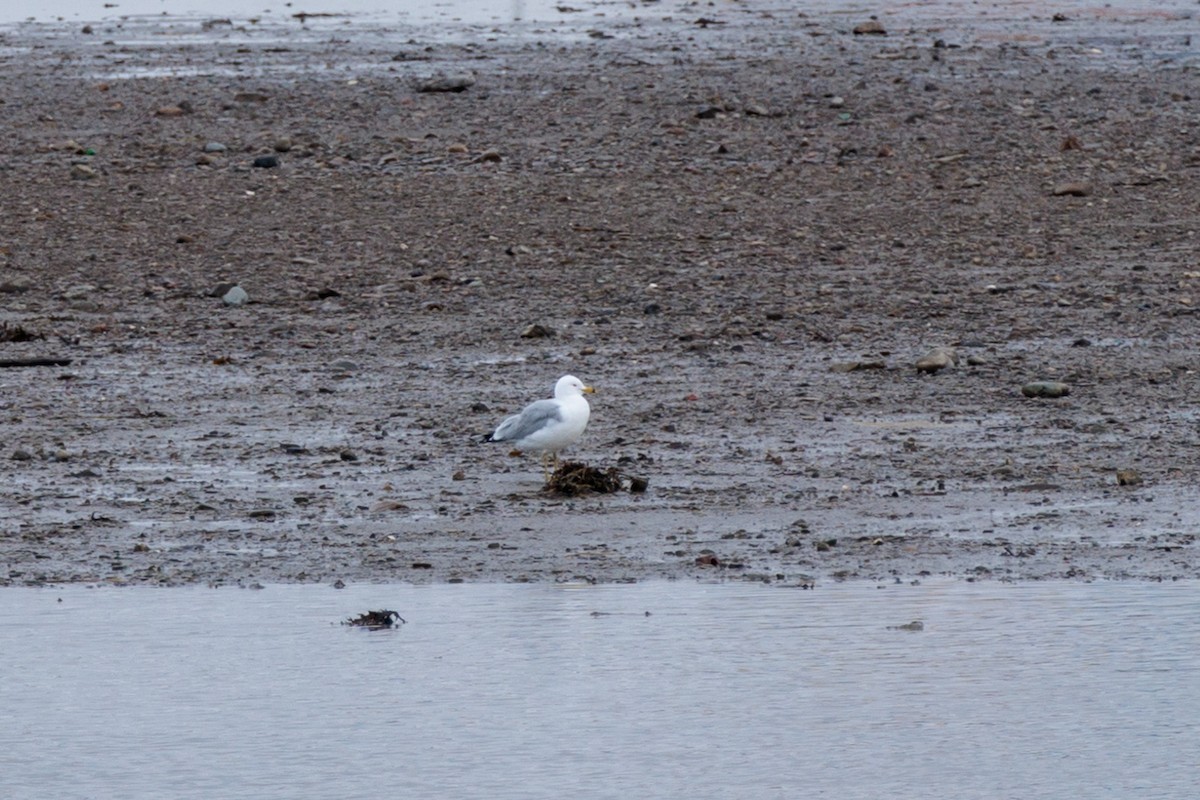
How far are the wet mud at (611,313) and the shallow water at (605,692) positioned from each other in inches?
12.8

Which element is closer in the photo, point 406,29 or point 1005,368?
point 1005,368

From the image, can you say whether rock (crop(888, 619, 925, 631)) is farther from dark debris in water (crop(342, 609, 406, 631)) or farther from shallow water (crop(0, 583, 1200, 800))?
dark debris in water (crop(342, 609, 406, 631))

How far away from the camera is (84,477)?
Result: 25.1 feet

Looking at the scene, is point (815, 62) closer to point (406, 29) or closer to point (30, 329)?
point (406, 29)

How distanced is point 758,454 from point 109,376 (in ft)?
9.89

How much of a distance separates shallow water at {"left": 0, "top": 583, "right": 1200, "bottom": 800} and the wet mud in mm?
325

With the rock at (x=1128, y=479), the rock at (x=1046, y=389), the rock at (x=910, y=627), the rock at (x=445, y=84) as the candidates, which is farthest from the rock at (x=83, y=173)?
the rock at (x=910, y=627)

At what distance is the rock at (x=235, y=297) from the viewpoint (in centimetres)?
1078

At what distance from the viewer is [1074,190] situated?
1269 centimetres

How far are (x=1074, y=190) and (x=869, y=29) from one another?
8338mm

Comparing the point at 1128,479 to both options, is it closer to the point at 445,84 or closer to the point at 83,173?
the point at 83,173

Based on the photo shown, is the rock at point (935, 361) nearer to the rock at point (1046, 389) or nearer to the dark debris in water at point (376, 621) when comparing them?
the rock at point (1046, 389)

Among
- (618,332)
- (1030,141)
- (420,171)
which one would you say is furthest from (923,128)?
(618,332)

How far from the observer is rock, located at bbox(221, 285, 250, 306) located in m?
10.8
